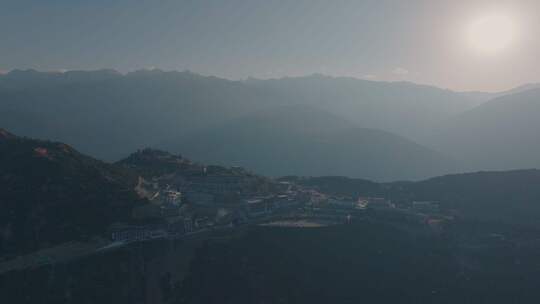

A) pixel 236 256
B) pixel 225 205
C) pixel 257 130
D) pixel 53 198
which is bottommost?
pixel 236 256

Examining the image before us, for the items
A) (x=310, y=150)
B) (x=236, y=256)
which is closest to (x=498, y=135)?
(x=310, y=150)

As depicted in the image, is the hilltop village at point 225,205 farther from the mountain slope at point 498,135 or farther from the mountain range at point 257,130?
the mountain slope at point 498,135

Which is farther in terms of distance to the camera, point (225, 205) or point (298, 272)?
point (225, 205)

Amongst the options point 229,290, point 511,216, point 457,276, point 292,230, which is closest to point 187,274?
point 229,290

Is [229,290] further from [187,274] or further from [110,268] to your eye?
[110,268]

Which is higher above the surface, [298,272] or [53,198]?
[53,198]

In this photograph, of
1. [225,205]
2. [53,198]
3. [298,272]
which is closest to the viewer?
[298,272]

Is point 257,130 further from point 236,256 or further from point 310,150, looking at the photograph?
point 236,256

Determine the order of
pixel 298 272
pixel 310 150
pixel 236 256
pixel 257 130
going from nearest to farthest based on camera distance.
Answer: pixel 236 256
pixel 298 272
pixel 310 150
pixel 257 130
